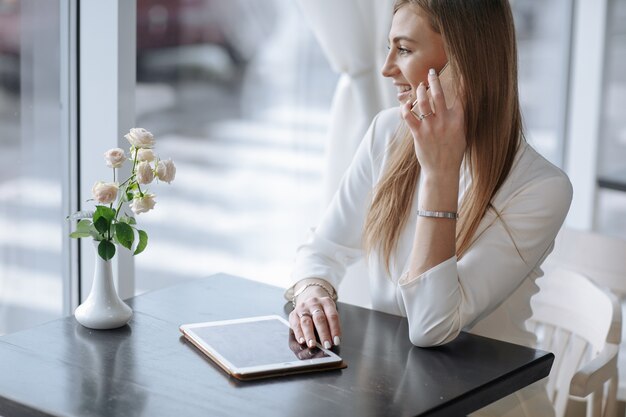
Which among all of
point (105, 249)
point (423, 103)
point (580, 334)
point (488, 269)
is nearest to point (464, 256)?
point (488, 269)

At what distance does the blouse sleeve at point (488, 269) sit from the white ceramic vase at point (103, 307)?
0.46 metres

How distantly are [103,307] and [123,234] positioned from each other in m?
0.12

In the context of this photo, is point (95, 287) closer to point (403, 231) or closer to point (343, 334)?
point (343, 334)

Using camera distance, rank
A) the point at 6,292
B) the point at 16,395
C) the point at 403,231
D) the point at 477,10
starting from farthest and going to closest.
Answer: the point at 6,292 < the point at 403,231 < the point at 477,10 < the point at 16,395

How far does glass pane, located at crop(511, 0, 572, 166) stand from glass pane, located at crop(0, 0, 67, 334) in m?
2.53

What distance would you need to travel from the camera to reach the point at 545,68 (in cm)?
423

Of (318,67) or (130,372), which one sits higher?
(318,67)

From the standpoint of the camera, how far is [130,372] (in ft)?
4.19

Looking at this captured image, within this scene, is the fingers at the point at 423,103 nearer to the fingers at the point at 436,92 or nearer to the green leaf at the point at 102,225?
the fingers at the point at 436,92

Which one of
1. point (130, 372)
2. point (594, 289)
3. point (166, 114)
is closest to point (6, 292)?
point (130, 372)

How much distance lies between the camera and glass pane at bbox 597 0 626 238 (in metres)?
4.18

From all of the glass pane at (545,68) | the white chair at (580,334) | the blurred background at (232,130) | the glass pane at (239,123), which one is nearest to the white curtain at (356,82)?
the blurred background at (232,130)

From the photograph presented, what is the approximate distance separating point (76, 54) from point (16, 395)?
1.10 metres

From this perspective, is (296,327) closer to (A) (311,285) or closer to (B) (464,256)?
(A) (311,285)
